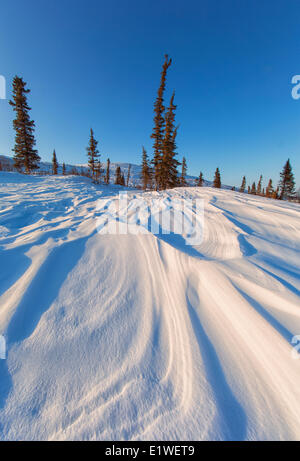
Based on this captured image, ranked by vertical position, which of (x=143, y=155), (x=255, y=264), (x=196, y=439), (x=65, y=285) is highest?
(x=143, y=155)

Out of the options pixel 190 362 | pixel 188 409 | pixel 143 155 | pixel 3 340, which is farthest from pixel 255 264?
pixel 143 155

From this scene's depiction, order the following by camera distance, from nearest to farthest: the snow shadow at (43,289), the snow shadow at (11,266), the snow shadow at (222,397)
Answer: the snow shadow at (222,397) < the snow shadow at (43,289) < the snow shadow at (11,266)

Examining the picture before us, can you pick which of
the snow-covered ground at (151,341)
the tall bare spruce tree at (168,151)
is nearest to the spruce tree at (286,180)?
the tall bare spruce tree at (168,151)

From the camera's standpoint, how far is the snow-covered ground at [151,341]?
27.5 inches

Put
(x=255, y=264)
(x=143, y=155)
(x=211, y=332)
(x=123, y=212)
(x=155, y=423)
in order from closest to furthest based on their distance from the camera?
1. (x=155, y=423)
2. (x=211, y=332)
3. (x=255, y=264)
4. (x=123, y=212)
5. (x=143, y=155)

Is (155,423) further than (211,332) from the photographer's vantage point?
No

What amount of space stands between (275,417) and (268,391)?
89 mm

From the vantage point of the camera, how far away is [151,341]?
1.00 m

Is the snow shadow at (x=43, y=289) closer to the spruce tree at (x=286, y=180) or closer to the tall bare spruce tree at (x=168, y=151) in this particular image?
the tall bare spruce tree at (x=168, y=151)

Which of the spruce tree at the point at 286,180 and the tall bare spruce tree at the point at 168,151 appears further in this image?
the spruce tree at the point at 286,180

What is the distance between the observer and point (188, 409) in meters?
0.72

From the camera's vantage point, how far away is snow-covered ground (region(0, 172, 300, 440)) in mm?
700

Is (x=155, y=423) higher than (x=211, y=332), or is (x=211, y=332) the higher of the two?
(x=211, y=332)

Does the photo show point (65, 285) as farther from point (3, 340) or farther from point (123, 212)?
point (123, 212)
